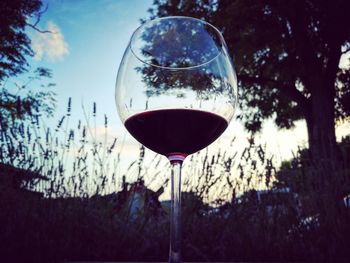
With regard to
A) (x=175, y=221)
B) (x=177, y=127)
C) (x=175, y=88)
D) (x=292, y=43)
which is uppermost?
(x=292, y=43)

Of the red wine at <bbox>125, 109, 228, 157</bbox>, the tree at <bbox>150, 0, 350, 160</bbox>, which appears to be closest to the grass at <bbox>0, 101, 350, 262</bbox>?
the red wine at <bbox>125, 109, 228, 157</bbox>

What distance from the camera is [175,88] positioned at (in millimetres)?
977

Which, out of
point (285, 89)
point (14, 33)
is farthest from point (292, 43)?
point (14, 33)

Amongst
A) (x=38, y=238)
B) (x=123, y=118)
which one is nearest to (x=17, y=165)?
(x=38, y=238)

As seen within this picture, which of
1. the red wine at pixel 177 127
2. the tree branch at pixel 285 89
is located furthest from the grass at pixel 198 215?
the tree branch at pixel 285 89

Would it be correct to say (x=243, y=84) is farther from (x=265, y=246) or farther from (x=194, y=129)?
(x=194, y=129)

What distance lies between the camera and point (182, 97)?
0.98 meters

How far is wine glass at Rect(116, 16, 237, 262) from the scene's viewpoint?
972 mm

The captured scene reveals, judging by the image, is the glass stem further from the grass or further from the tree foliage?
the tree foliage

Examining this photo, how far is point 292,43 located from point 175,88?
10711 millimetres

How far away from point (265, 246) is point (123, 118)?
221cm

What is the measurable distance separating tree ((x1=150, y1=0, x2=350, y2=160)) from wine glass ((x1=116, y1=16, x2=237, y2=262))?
8828 millimetres

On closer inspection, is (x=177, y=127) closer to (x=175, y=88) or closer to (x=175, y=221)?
(x=175, y=88)

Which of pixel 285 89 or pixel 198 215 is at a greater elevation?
pixel 285 89
